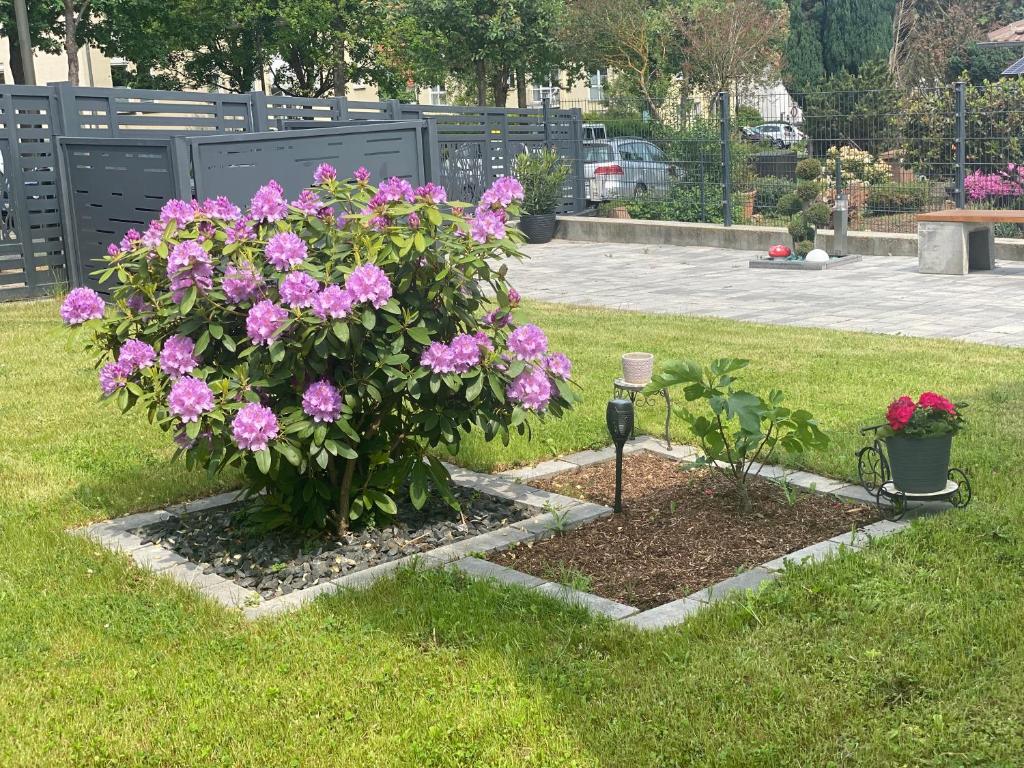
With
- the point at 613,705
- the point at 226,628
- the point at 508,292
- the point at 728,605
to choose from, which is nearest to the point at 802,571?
the point at 728,605

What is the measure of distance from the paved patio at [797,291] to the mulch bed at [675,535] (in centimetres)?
483

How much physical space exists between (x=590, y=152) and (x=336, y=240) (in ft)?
55.6

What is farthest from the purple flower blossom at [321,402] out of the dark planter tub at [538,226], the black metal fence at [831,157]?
the dark planter tub at [538,226]

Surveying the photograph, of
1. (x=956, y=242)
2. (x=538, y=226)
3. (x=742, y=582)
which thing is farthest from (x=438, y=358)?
(x=538, y=226)

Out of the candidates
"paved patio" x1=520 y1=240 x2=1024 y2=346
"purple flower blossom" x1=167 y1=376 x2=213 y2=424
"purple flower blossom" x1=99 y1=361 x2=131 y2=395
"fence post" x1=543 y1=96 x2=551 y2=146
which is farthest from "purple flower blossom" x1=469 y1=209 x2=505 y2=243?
"fence post" x1=543 y1=96 x2=551 y2=146

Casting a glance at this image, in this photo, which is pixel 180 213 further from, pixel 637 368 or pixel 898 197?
pixel 898 197

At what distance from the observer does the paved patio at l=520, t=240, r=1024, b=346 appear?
11.2 meters

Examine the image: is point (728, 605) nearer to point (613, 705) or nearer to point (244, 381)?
point (613, 705)

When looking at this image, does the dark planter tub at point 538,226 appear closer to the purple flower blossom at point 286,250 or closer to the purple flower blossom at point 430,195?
the purple flower blossom at point 430,195

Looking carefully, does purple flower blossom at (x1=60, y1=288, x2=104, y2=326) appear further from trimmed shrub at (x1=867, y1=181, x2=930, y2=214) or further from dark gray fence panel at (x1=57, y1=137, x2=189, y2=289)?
trimmed shrub at (x1=867, y1=181, x2=930, y2=214)

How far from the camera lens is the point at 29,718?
3996 millimetres

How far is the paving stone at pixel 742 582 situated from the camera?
15.8ft

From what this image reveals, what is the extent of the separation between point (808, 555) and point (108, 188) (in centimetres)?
1023

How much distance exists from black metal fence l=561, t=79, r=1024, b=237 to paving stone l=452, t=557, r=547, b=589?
12.4 m
